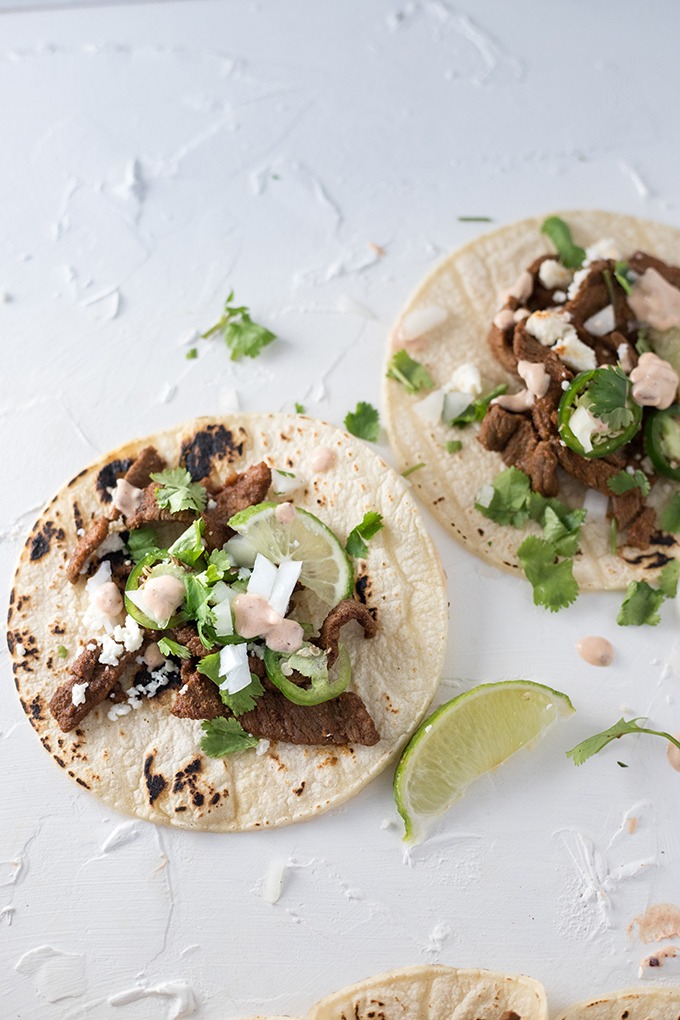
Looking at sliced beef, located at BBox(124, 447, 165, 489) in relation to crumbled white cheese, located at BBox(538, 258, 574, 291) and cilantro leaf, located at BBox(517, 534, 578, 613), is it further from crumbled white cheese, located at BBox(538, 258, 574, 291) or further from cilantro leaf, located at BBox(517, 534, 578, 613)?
crumbled white cheese, located at BBox(538, 258, 574, 291)

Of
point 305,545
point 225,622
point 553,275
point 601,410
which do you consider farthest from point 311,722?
point 553,275

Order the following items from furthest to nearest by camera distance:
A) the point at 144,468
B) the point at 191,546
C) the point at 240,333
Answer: the point at 240,333, the point at 144,468, the point at 191,546

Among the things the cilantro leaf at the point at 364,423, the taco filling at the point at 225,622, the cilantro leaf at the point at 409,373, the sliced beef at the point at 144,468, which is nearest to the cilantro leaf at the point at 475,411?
the cilantro leaf at the point at 409,373

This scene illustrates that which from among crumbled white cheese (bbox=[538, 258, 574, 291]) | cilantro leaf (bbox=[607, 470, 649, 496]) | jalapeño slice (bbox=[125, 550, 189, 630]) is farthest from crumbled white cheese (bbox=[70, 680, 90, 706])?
crumbled white cheese (bbox=[538, 258, 574, 291])

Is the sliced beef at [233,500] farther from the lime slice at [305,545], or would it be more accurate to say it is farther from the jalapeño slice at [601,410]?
the jalapeño slice at [601,410]

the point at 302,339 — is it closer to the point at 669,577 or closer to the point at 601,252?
the point at 601,252
